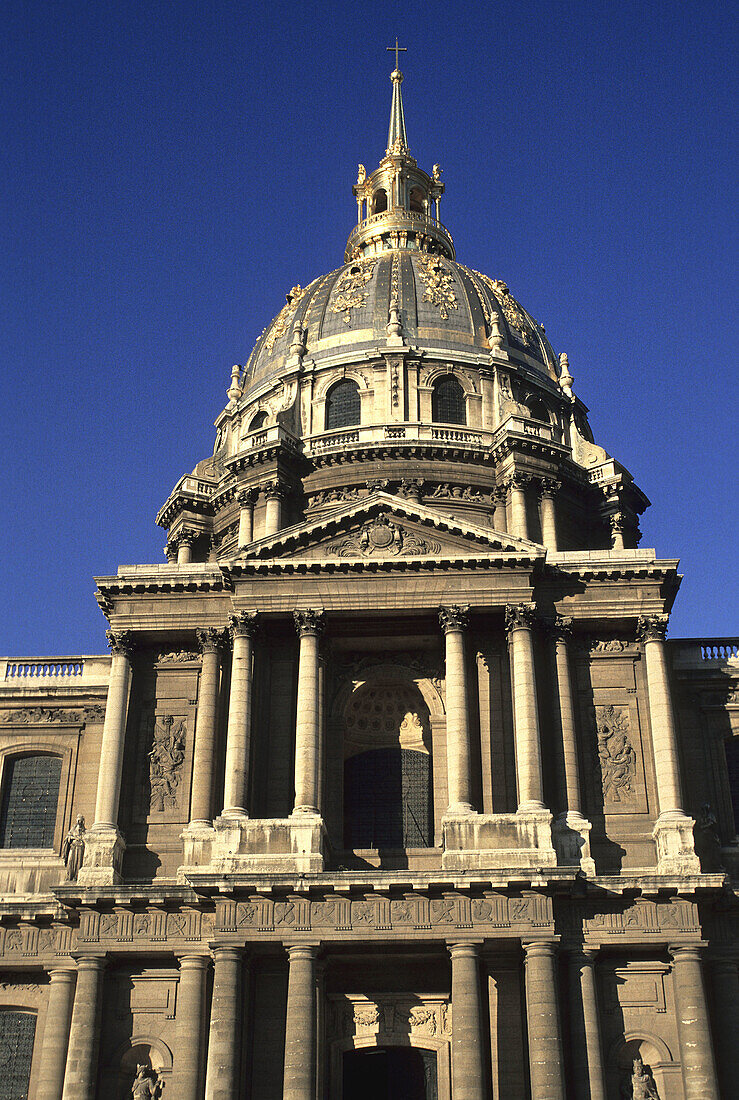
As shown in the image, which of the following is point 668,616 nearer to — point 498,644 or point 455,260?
point 498,644

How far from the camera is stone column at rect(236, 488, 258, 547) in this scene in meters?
53.1

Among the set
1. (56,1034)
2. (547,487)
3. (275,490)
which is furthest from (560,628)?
(56,1034)

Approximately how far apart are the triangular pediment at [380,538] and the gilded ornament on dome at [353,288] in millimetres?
23750

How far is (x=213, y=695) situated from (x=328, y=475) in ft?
53.5

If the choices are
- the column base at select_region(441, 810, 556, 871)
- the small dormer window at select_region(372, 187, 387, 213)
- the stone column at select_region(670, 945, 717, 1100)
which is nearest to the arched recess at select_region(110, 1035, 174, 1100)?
the column base at select_region(441, 810, 556, 871)

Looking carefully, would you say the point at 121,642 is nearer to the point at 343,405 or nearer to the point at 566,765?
the point at 566,765

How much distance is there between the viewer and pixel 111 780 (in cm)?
3909

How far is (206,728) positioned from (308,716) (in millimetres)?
3692

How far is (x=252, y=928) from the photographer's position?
3488 cm

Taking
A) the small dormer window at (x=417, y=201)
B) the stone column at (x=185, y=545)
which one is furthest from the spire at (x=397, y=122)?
the stone column at (x=185, y=545)

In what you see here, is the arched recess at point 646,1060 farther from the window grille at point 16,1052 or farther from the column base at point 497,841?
the window grille at point 16,1052

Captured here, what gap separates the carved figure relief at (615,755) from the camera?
1507 inches

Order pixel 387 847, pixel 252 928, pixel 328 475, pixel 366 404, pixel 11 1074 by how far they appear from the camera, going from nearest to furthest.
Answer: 1. pixel 252 928
2. pixel 11 1074
3. pixel 387 847
4. pixel 328 475
5. pixel 366 404

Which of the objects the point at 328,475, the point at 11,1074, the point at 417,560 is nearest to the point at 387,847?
the point at 417,560
